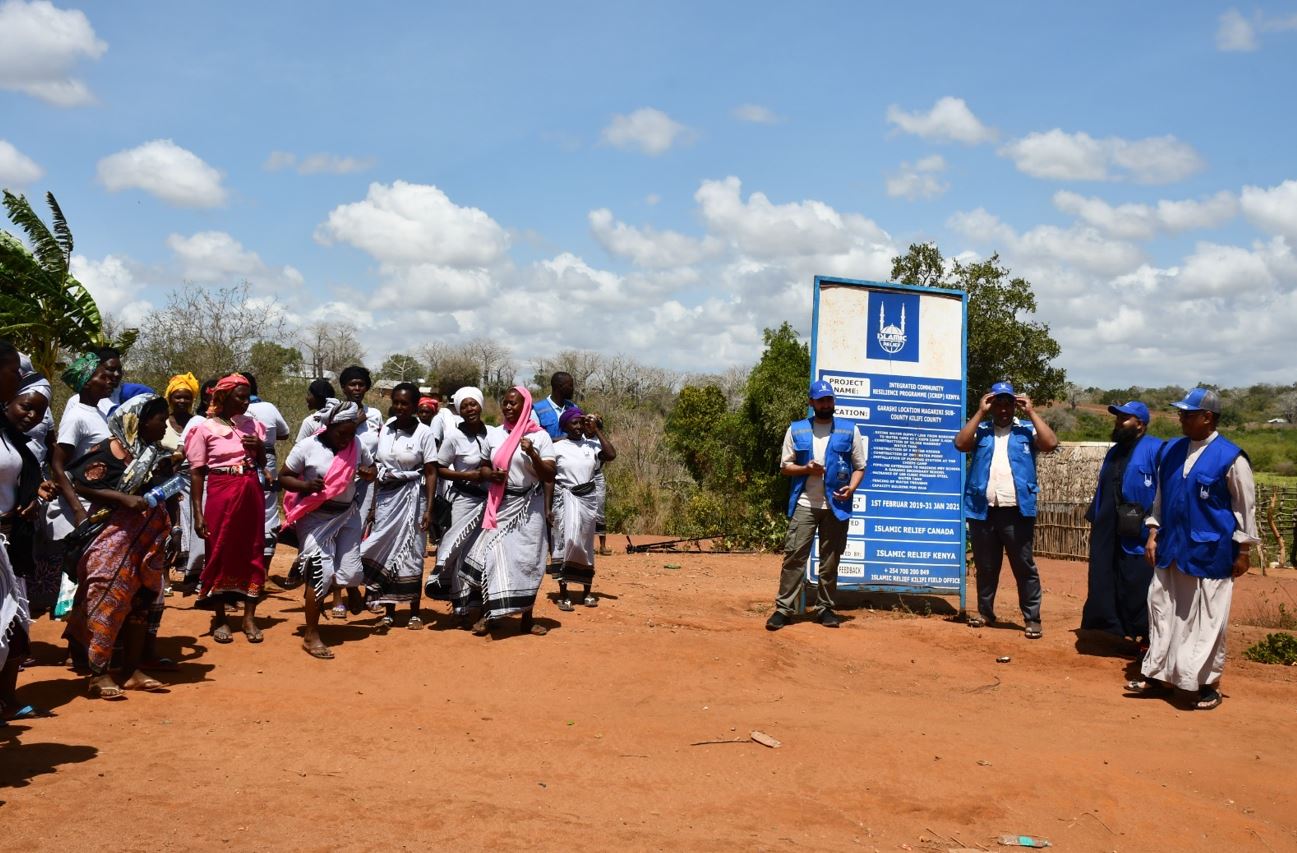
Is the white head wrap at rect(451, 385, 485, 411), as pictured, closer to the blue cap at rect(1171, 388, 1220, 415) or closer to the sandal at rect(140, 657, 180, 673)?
the sandal at rect(140, 657, 180, 673)

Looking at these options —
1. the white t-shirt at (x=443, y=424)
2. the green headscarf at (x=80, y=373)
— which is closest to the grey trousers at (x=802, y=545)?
the white t-shirt at (x=443, y=424)

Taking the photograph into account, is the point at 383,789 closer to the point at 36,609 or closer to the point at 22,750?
the point at 22,750

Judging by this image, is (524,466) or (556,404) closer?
(524,466)

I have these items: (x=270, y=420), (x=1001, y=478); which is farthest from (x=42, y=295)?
(x=1001, y=478)

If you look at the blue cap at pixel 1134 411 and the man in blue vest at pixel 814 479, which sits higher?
the blue cap at pixel 1134 411

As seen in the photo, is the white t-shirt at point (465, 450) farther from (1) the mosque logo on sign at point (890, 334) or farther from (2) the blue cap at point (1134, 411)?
(2) the blue cap at point (1134, 411)

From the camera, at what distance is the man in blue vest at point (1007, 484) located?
883 centimetres

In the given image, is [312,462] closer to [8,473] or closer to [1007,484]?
[8,473]

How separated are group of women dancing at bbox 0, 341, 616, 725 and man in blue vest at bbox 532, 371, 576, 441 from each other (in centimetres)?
4

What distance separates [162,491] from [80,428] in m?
0.90

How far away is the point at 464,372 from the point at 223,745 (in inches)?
1678

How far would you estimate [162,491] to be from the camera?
239 inches

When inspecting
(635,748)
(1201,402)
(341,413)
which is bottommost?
(635,748)

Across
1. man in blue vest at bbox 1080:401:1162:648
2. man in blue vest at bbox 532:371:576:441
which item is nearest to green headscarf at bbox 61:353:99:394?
man in blue vest at bbox 532:371:576:441
